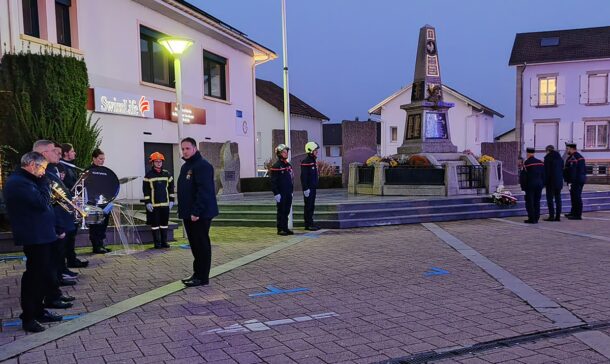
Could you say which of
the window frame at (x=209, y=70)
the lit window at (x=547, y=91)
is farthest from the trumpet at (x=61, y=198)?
the lit window at (x=547, y=91)

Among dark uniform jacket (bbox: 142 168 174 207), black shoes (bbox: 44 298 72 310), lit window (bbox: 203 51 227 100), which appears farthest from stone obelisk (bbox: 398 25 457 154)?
black shoes (bbox: 44 298 72 310)

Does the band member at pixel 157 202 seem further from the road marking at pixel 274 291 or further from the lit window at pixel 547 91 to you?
the lit window at pixel 547 91

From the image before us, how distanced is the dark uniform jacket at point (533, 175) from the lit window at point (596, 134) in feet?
93.6

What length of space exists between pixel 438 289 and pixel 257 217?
7.65 metres

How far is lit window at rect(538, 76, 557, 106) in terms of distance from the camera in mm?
37688

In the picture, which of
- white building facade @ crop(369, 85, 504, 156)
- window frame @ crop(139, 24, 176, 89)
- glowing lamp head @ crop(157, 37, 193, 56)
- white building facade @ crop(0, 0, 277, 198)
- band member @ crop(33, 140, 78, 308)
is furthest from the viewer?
white building facade @ crop(369, 85, 504, 156)

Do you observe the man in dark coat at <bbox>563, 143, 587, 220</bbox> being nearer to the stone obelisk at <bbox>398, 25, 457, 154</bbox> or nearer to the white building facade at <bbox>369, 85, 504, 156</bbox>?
the stone obelisk at <bbox>398, 25, 457, 154</bbox>

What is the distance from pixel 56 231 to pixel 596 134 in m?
39.4

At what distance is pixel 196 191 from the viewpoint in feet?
22.3

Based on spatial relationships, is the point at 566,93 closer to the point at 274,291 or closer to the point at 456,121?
the point at 456,121

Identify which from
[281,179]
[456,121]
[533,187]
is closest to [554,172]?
[533,187]

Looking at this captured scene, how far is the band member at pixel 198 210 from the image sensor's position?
670cm

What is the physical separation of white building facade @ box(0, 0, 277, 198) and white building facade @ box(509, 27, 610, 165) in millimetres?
24309

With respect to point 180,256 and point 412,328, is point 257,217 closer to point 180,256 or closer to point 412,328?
point 180,256
